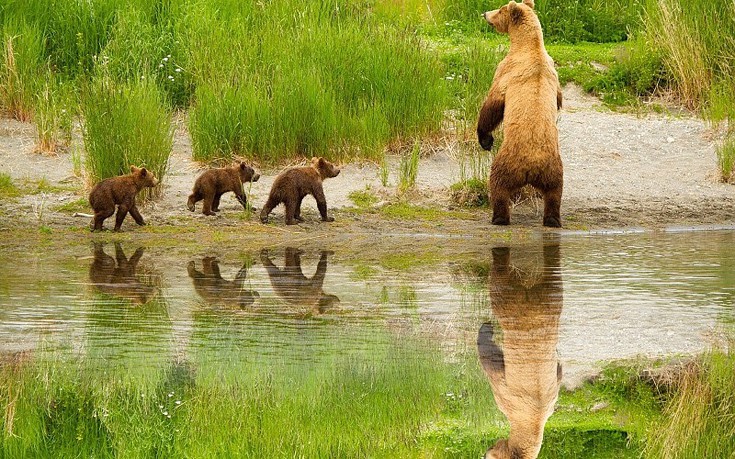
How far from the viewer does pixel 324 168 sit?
40.6ft

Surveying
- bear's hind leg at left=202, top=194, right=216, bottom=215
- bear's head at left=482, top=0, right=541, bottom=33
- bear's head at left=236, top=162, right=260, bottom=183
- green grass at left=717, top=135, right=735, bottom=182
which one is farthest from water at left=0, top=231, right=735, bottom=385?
green grass at left=717, top=135, right=735, bottom=182

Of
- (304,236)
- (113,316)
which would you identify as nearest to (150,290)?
(113,316)

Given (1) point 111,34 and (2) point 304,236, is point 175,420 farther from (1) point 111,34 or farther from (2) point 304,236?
(1) point 111,34

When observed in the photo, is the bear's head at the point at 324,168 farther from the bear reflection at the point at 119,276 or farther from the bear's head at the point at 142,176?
the bear reflection at the point at 119,276

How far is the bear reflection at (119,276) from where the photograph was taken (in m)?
8.79

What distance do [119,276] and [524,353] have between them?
3.62m

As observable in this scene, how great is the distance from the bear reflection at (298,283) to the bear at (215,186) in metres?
1.30

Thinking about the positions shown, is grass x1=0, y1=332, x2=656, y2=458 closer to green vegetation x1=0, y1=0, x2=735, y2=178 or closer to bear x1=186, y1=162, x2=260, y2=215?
bear x1=186, y1=162, x2=260, y2=215

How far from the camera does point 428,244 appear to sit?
1142 centimetres

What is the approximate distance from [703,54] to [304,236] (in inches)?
256

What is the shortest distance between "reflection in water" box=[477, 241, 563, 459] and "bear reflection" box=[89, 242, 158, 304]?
7.62ft

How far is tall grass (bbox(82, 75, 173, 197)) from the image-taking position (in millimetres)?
12234

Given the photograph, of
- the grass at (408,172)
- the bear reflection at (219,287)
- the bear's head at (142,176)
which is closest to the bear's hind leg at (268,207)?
the bear's head at (142,176)

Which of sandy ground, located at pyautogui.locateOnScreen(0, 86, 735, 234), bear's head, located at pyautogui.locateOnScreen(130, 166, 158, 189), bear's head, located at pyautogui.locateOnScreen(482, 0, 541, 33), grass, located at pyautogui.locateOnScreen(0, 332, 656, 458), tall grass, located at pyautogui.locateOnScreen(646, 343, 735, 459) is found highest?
bear's head, located at pyautogui.locateOnScreen(482, 0, 541, 33)
